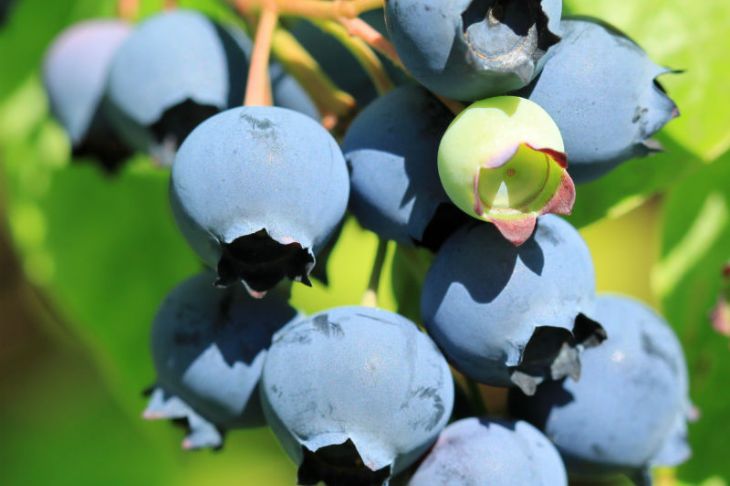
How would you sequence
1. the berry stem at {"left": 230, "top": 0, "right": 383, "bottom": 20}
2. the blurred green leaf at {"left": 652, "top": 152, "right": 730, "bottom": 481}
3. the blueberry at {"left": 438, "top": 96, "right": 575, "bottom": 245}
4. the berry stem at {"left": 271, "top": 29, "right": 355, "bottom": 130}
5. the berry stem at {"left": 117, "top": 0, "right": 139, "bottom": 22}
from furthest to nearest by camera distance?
the berry stem at {"left": 117, "top": 0, "right": 139, "bottom": 22} → the blurred green leaf at {"left": 652, "top": 152, "right": 730, "bottom": 481} → the berry stem at {"left": 271, "top": 29, "right": 355, "bottom": 130} → the berry stem at {"left": 230, "top": 0, "right": 383, "bottom": 20} → the blueberry at {"left": 438, "top": 96, "right": 575, "bottom": 245}

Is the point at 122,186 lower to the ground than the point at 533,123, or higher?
lower

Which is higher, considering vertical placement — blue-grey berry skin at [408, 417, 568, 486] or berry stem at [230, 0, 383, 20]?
berry stem at [230, 0, 383, 20]

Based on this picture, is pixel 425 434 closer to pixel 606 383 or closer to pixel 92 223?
pixel 606 383

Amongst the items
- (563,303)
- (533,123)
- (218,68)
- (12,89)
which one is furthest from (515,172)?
(12,89)

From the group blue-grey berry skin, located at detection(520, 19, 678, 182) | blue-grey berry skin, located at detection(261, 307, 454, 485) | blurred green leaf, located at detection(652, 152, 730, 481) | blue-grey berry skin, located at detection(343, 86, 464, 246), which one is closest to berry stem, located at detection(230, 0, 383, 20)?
blue-grey berry skin, located at detection(343, 86, 464, 246)

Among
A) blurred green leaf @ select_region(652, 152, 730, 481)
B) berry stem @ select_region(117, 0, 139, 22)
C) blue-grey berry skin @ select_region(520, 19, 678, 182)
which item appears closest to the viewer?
blue-grey berry skin @ select_region(520, 19, 678, 182)

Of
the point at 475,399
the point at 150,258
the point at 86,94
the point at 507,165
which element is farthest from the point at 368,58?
the point at 150,258

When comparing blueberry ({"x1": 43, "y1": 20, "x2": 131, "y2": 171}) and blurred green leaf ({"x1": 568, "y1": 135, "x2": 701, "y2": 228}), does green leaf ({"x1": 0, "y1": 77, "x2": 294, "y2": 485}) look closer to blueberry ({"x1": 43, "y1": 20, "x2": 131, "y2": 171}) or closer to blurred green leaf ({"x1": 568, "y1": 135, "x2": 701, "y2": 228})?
blueberry ({"x1": 43, "y1": 20, "x2": 131, "y2": 171})
